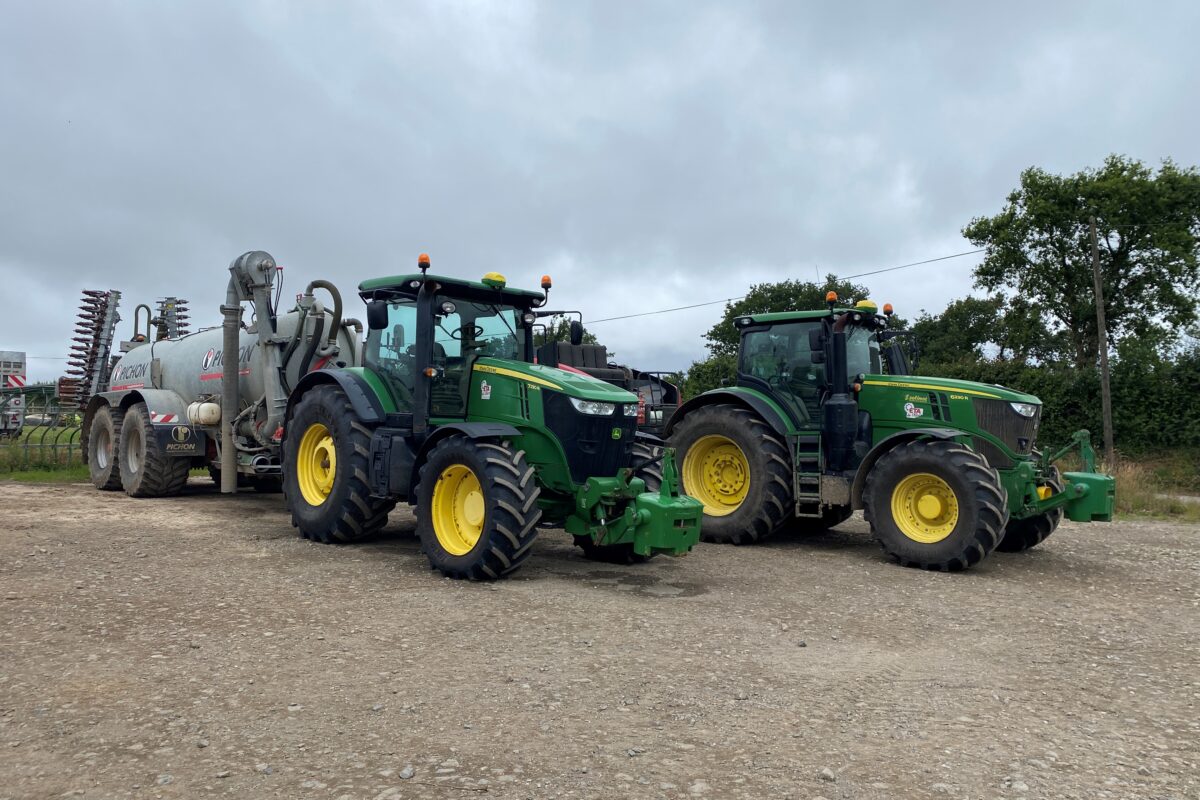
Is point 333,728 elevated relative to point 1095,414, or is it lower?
lower

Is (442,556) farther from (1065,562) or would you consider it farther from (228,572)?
(1065,562)

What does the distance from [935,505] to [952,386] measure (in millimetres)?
1441

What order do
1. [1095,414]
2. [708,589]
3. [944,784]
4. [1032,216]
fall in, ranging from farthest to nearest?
1. [1032,216]
2. [1095,414]
3. [708,589]
4. [944,784]

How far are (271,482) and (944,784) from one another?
40.9ft

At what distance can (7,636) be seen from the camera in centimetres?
548

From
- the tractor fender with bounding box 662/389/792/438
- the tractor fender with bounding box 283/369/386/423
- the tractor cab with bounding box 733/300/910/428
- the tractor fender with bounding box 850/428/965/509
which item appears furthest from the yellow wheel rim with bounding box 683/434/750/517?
the tractor fender with bounding box 283/369/386/423

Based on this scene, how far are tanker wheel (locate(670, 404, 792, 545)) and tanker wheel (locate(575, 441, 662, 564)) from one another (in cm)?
168

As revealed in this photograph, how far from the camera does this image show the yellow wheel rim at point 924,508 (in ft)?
28.3

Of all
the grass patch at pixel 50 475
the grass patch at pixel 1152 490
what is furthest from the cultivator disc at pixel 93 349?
the grass patch at pixel 1152 490

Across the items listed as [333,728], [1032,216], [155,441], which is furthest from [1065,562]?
[1032,216]

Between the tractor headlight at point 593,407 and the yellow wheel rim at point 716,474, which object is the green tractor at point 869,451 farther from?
the tractor headlight at point 593,407

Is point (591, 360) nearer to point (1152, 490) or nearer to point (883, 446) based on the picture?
point (883, 446)

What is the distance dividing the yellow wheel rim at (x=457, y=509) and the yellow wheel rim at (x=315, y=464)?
2.06 metres

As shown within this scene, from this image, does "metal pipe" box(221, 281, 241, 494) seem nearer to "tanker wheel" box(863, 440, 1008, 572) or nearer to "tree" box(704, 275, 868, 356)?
"tanker wheel" box(863, 440, 1008, 572)
